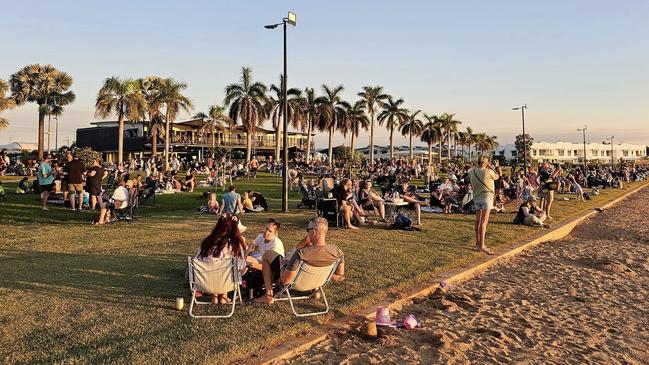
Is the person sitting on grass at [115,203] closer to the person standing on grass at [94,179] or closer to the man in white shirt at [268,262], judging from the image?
the person standing on grass at [94,179]

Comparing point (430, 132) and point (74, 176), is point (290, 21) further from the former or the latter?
point (430, 132)

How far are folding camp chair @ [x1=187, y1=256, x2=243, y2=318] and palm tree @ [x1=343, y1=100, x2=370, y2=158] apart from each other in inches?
2105

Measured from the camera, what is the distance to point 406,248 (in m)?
8.62

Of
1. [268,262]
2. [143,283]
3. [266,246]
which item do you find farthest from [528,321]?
[143,283]

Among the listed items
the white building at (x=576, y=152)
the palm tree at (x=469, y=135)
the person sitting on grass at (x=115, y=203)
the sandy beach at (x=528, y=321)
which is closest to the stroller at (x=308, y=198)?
the person sitting on grass at (x=115, y=203)

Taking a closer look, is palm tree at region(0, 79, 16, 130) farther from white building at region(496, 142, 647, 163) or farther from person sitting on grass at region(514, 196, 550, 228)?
white building at region(496, 142, 647, 163)

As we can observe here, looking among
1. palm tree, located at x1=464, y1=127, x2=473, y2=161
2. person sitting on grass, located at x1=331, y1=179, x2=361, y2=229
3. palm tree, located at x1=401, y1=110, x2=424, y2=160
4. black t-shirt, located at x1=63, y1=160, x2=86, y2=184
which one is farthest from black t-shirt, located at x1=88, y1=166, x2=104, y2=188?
palm tree, located at x1=464, y1=127, x2=473, y2=161

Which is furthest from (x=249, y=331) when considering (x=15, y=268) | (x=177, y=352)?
(x=15, y=268)

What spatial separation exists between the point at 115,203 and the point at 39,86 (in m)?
40.3

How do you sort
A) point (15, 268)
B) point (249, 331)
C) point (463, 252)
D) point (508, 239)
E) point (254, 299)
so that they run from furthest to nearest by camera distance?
point (508, 239), point (463, 252), point (15, 268), point (254, 299), point (249, 331)

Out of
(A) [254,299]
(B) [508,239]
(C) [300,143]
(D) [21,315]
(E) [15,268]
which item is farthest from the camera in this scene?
(C) [300,143]

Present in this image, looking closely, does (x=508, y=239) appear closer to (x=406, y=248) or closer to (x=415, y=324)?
(x=406, y=248)

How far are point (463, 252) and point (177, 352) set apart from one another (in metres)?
5.94

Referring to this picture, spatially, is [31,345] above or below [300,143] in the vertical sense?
below
